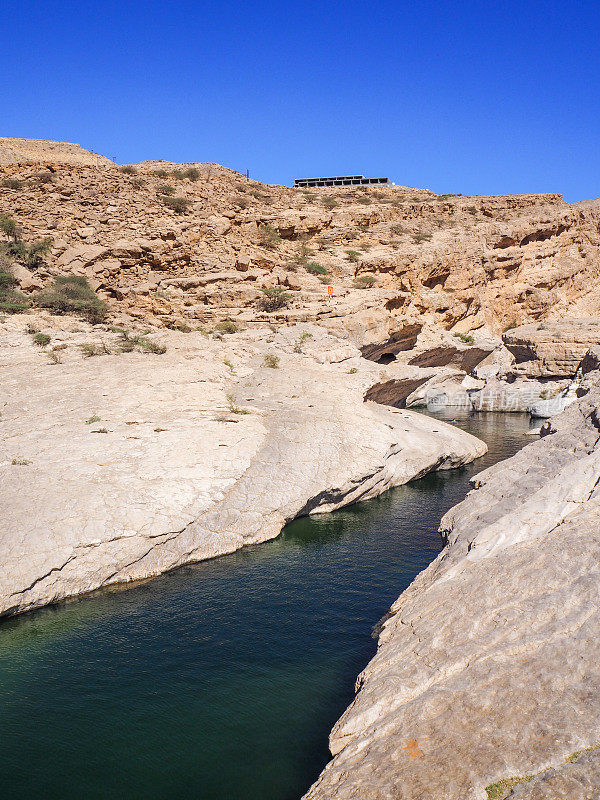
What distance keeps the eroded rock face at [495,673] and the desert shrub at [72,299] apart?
18.8 metres

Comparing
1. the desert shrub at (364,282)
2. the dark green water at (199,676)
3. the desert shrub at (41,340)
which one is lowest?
the dark green water at (199,676)

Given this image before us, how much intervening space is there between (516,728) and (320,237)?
3030 centimetres

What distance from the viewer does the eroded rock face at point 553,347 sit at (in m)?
38.2

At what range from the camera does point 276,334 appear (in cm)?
2317

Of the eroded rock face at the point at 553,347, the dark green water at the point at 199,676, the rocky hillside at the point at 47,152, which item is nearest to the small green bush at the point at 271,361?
the dark green water at the point at 199,676

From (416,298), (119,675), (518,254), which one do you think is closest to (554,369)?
(518,254)

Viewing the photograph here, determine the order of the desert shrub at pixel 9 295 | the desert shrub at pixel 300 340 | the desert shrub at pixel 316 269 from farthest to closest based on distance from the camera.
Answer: the desert shrub at pixel 316 269, the desert shrub at pixel 300 340, the desert shrub at pixel 9 295

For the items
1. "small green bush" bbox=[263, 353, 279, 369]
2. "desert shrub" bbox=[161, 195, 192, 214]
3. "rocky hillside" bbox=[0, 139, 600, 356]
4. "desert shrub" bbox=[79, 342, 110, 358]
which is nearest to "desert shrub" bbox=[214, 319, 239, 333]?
"rocky hillside" bbox=[0, 139, 600, 356]

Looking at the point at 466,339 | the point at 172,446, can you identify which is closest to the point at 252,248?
the point at 466,339

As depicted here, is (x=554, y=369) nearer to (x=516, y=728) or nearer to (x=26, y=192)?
(x=26, y=192)

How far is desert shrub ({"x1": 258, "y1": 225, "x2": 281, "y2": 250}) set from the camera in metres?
29.4

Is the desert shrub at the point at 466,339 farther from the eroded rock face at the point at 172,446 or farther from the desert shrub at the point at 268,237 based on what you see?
the desert shrub at the point at 268,237

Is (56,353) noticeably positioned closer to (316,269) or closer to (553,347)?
(316,269)

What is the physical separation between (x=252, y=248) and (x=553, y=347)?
22.6 meters
